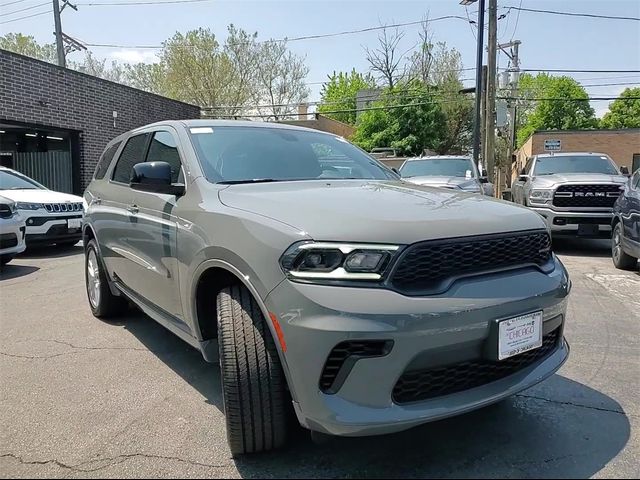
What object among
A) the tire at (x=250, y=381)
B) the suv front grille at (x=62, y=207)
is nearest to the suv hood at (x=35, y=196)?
the suv front grille at (x=62, y=207)

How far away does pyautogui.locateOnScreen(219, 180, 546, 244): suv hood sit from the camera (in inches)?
85.6

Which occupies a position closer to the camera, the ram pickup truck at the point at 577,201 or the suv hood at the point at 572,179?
the ram pickup truck at the point at 577,201

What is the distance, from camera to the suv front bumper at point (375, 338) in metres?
2.02

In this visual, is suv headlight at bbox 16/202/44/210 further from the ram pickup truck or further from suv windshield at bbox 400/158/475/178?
the ram pickup truck

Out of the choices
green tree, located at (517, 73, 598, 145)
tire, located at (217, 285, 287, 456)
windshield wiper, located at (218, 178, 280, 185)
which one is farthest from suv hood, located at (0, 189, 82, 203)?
green tree, located at (517, 73, 598, 145)

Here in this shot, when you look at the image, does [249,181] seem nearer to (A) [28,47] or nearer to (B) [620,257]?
(B) [620,257]

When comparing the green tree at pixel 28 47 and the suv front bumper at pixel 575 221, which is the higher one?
the green tree at pixel 28 47

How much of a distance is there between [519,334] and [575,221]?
717cm

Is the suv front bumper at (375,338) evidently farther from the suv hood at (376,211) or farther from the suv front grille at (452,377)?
the suv hood at (376,211)

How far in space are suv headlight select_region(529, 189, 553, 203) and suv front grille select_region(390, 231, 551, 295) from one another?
22.7 feet

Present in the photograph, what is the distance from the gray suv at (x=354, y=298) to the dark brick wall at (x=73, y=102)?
1113 cm

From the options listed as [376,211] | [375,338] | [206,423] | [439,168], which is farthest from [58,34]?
[375,338]

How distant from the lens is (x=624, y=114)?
53.8 metres

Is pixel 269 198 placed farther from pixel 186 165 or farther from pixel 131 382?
pixel 131 382
